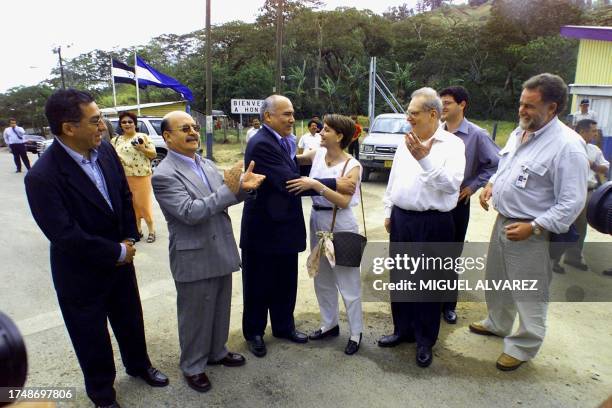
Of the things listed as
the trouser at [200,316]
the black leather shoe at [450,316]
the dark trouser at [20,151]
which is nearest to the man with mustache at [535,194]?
the black leather shoe at [450,316]

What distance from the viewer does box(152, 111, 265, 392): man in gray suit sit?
97.5 inches

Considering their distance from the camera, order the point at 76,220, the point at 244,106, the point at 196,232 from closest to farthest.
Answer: the point at 76,220 → the point at 196,232 → the point at 244,106

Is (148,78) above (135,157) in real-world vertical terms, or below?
above

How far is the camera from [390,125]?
11.1m

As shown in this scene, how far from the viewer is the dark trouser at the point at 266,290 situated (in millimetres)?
3082

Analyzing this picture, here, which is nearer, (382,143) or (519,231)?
(519,231)

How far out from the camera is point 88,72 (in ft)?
136

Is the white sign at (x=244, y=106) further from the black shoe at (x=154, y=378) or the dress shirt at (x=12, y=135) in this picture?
the black shoe at (x=154, y=378)

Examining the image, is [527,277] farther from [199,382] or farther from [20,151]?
[20,151]

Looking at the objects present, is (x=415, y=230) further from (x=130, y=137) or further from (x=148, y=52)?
(x=148, y=52)

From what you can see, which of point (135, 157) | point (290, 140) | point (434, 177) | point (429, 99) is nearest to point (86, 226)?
point (290, 140)

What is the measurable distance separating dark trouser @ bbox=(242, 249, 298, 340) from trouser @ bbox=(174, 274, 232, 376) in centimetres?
28

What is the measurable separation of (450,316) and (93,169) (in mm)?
2966

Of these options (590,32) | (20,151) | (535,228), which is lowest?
(20,151)
